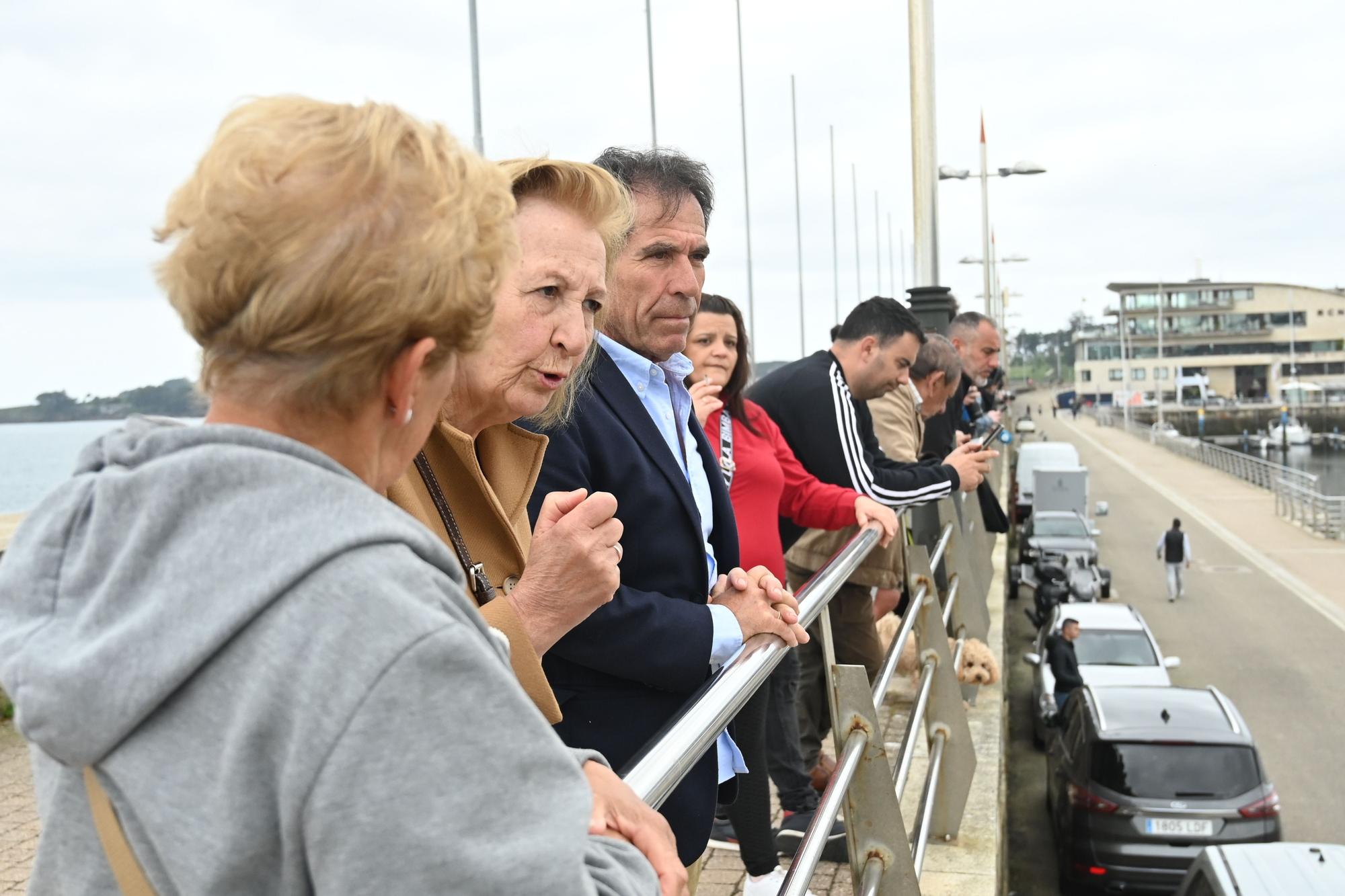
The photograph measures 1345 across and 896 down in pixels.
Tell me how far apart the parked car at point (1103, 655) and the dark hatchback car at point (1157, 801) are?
2.89 m

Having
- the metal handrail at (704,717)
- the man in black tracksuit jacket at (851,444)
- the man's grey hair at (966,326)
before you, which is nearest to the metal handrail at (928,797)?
the man in black tracksuit jacket at (851,444)

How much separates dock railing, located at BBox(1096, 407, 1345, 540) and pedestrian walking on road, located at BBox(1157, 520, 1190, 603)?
13.3m

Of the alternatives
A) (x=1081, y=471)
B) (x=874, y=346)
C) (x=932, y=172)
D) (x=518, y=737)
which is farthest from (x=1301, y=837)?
(x=1081, y=471)

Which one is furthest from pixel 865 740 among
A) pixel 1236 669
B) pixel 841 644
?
pixel 1236 669

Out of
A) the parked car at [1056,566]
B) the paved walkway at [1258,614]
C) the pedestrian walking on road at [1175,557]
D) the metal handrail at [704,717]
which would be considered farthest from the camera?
the pedestrian walking on road at [1175,557]

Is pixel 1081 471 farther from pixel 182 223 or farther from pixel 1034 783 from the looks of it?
pixel 182 223

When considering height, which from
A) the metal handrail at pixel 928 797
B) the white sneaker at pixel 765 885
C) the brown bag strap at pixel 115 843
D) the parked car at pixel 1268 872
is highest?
the brown bag strap at pixel 115 843

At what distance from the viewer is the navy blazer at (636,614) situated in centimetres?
216

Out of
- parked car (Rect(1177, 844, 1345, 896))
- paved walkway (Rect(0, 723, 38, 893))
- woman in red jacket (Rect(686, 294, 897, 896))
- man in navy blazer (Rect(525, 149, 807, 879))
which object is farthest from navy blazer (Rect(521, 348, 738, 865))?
parked car (Rect(1177, 844, 1345, 896))

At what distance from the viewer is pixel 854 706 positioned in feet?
8.84

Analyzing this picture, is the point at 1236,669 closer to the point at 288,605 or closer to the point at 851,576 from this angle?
the point at 851,576

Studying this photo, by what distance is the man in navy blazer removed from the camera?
7.14 feet

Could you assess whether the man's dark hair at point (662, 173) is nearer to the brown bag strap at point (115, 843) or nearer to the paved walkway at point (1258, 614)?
the brown bag strap at point (115, 843)

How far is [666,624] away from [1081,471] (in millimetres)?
32900
